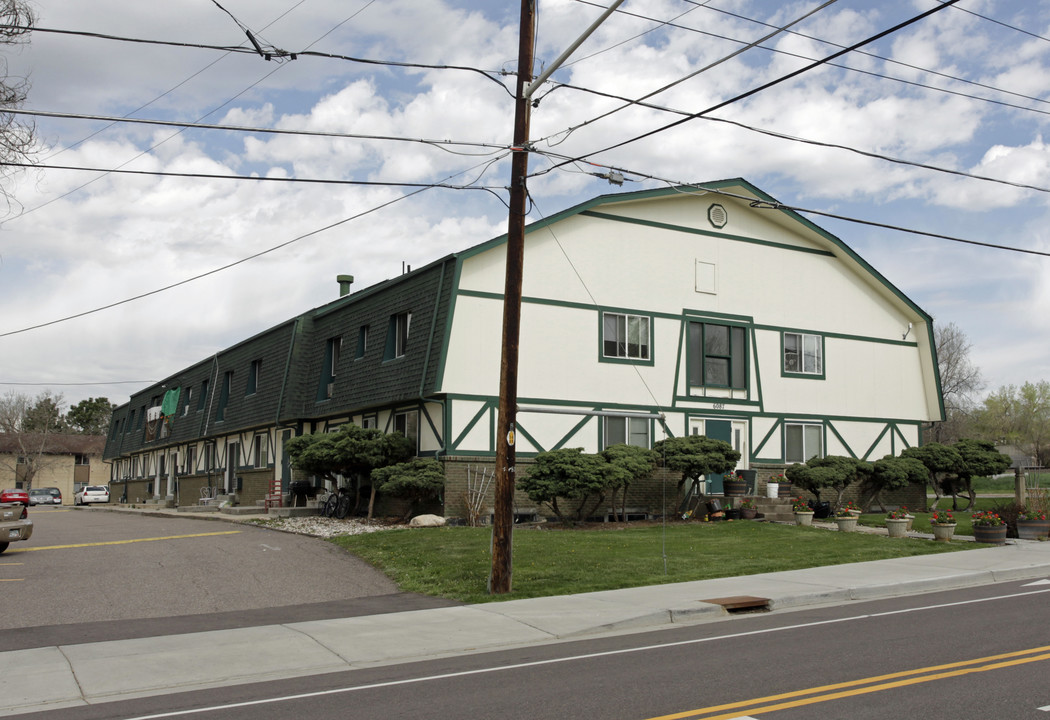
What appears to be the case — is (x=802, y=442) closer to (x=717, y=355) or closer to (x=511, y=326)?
(x=717, y=355)

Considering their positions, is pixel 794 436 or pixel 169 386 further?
pixel 169 386

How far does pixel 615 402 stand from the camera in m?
27.8

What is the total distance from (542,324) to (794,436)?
10.1 meters

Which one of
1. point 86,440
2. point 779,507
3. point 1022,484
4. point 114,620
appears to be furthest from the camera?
point 86,440

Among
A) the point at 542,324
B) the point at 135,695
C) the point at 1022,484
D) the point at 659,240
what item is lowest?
the point at 135,695

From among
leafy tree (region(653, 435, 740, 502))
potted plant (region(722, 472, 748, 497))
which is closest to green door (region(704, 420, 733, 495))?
potted plant (region(722, 472, 748, 497))

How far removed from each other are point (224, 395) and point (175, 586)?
2669 cm

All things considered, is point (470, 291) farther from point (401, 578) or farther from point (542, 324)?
point (401, 578)

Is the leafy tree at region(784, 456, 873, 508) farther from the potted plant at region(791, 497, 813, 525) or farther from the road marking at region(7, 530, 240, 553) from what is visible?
the road marking at region(7, 530, 240, 553)

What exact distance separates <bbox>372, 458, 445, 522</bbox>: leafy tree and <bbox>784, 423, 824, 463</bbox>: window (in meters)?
12.1

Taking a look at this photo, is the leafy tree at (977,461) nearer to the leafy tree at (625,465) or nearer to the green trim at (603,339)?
the green trim at (603,339)

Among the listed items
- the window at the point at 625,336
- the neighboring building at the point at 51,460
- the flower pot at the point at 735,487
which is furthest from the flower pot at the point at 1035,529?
the neighboring building at the point at 51,460

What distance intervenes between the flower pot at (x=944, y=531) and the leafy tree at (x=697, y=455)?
629cm

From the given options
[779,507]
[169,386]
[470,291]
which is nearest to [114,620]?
[470,291]
